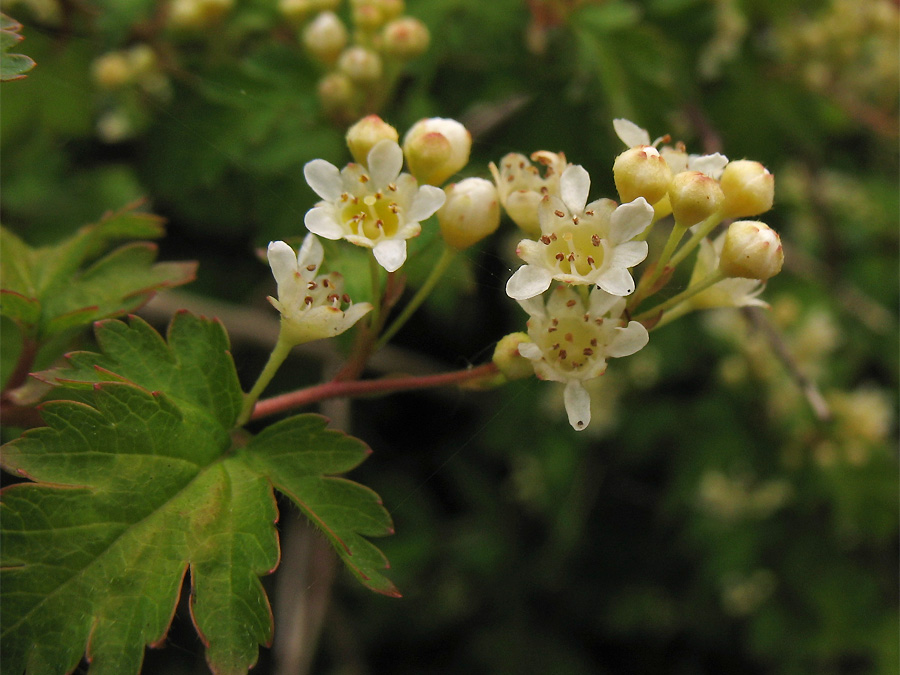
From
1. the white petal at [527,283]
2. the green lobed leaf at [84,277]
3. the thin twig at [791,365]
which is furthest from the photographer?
the thin twig at [791,365]

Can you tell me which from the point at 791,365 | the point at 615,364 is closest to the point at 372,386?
the point at 791,365

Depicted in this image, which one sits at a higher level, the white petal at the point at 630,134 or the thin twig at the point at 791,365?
the white petal at the point at 630,134

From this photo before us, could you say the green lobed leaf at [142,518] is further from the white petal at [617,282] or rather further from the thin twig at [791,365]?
the thin twig at [791,365]

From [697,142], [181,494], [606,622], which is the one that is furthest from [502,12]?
[606,622]

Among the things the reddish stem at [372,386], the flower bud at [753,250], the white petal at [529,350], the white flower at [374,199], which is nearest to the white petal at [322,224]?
the white flower at [374,199]

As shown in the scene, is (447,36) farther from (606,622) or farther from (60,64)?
(606,622)

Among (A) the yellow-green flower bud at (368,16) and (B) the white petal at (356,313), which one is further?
(A) the yellow-green flower bud at (368,16)

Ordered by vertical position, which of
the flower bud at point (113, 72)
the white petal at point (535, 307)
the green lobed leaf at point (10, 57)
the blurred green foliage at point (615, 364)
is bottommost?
the blurred green foliage at point (615, 364)
